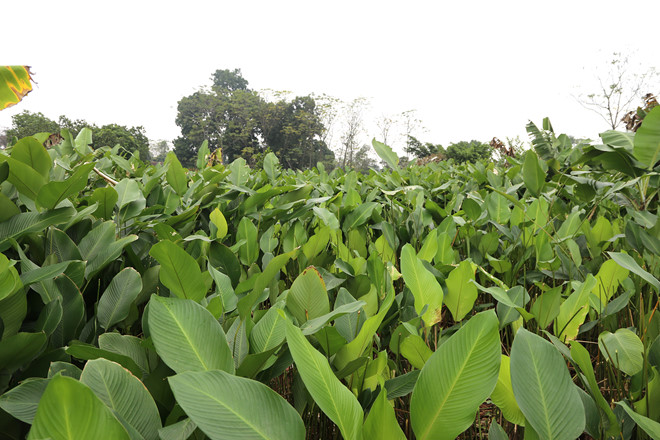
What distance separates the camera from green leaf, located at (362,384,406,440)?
14.9 inches

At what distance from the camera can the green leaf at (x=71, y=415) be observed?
30 centimetres

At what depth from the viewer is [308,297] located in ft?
2.09

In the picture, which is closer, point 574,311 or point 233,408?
point 233,408

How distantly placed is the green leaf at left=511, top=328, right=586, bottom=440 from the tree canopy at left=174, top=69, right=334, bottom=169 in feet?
132

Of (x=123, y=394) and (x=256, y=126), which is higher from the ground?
(x=256, y=126)

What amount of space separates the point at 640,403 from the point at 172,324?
0.65 m

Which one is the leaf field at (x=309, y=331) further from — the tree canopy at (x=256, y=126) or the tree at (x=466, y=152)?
the tree canopy at (x=256, y=126)

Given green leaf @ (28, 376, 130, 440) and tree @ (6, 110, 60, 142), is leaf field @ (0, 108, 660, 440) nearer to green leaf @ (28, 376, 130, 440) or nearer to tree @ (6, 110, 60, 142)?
green leaf @ (28, 376, 130, 440)

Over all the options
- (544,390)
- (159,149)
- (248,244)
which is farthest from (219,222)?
(159,149)

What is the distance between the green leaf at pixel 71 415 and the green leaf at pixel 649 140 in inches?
51.9

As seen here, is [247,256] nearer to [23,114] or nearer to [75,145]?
[75,145]

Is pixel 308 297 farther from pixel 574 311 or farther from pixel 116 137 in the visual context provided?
pixel 116 137

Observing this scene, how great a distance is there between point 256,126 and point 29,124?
19.8m

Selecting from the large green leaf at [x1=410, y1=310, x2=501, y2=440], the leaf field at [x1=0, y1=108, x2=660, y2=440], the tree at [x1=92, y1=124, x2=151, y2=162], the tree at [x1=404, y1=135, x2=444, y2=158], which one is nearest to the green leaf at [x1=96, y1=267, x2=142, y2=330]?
the leaf field at [x1=0, y1=108, x2=660, y2=440]
